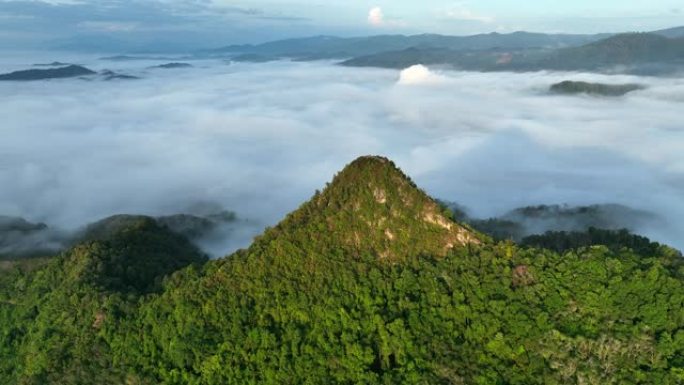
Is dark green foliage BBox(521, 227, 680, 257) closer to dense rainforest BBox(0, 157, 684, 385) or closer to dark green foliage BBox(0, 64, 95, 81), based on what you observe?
dense rainforest BBox(0, 157, 684, 385)

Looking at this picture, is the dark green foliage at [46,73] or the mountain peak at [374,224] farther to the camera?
the dark green foliage at [46,73]

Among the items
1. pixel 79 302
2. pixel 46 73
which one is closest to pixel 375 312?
pixel 79 302

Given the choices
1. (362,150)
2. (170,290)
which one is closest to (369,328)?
(170,290)

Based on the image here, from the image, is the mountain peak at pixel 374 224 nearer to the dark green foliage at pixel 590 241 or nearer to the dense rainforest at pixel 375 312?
the dense rainforest at pixel 375 312

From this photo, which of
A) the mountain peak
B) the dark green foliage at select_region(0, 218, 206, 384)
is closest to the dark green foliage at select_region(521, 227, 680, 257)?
the mountain peak

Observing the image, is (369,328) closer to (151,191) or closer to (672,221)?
(672,221)

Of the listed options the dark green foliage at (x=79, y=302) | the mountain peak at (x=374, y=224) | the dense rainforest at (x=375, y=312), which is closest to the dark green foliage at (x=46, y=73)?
the dark green foliage at (x=79, y=302)

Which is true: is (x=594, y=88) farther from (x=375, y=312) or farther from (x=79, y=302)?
(x=79, y=302)
